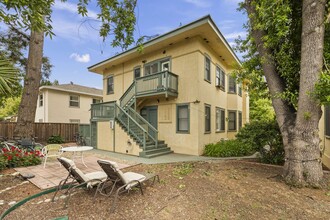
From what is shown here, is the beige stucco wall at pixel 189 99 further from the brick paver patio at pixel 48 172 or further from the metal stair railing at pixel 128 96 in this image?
the brick paver patio at pixel 48 172

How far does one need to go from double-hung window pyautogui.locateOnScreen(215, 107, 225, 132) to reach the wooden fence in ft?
40.4

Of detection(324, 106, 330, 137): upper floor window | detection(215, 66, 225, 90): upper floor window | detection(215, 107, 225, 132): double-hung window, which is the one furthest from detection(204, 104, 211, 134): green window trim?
detection(324, 106, 330, 137): upper floor window

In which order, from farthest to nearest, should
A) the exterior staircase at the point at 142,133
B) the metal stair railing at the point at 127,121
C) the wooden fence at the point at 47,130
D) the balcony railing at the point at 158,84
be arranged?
the wooden fence at the point at 47,130 < the metal stair railing at the point at 127,121 < the balcony railing at the point at 158,84 < the exterior staircase at the point at 142,133

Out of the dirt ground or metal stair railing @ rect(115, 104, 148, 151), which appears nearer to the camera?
the dirt ground

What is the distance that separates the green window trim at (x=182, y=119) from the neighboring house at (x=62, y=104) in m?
13.7

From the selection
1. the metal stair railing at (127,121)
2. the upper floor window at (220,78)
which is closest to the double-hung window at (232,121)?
the upper floor window at (220,78)

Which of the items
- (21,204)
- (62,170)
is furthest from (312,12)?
(62,170)

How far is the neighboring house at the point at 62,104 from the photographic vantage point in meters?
18.5

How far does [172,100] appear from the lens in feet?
36.4

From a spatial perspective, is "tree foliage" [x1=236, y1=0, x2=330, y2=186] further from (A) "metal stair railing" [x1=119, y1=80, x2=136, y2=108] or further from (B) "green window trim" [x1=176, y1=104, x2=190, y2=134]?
(A) "metal stair railing" [x1=119, y1=80, x2=136, y2=108]

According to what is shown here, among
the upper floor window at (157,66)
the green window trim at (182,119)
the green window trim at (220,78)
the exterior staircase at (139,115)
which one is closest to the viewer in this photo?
the exterior staircase at (139,115)

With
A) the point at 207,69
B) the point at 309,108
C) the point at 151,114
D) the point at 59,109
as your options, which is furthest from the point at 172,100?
the point at 59,109

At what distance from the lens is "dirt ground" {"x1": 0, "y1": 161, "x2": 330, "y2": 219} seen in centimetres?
353

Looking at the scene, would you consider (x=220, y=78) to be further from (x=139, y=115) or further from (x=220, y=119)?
(x=139, y=115)
